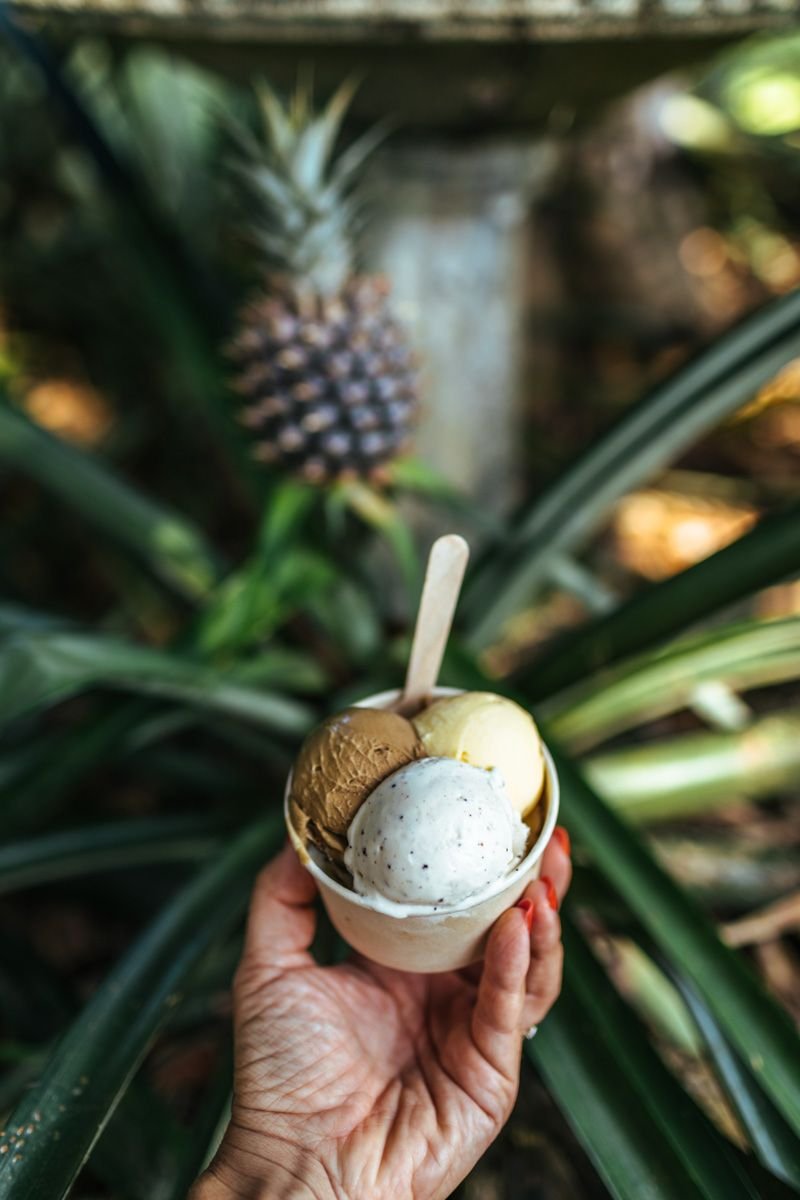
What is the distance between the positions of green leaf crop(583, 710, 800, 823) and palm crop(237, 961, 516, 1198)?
1.87ft

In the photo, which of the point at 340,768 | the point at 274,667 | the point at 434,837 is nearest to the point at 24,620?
the point at 274,667

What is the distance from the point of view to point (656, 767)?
1321mm

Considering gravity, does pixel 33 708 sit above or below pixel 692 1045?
above

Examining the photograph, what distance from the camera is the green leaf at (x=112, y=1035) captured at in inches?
26.3

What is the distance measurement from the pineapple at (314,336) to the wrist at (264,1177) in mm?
666

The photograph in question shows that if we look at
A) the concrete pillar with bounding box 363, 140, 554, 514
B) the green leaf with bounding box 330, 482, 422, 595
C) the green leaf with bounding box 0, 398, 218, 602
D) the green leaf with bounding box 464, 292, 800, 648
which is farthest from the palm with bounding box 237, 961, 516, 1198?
the concrete pillar with bounding box 363, 140, 554, 514

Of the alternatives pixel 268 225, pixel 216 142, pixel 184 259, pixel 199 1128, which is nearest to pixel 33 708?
pixel 199 1128

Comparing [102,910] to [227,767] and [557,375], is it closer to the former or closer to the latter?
[227,767]

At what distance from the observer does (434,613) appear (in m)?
0.75

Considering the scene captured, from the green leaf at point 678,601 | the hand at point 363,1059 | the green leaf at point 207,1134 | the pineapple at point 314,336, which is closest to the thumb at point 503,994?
the hand at point 363,1059

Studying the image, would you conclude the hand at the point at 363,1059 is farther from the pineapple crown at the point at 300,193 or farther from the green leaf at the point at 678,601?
the pineapple crown at the point at 300,193

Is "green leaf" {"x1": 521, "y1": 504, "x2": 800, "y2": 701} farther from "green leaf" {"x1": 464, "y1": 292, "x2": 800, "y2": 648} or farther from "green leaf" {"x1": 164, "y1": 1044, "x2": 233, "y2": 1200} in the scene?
"green leaf" {"x1": 164, "y1": 1044, "x2": 233, "y2": 1200}

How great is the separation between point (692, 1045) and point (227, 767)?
716mm

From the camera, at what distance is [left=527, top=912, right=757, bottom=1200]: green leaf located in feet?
2.28
